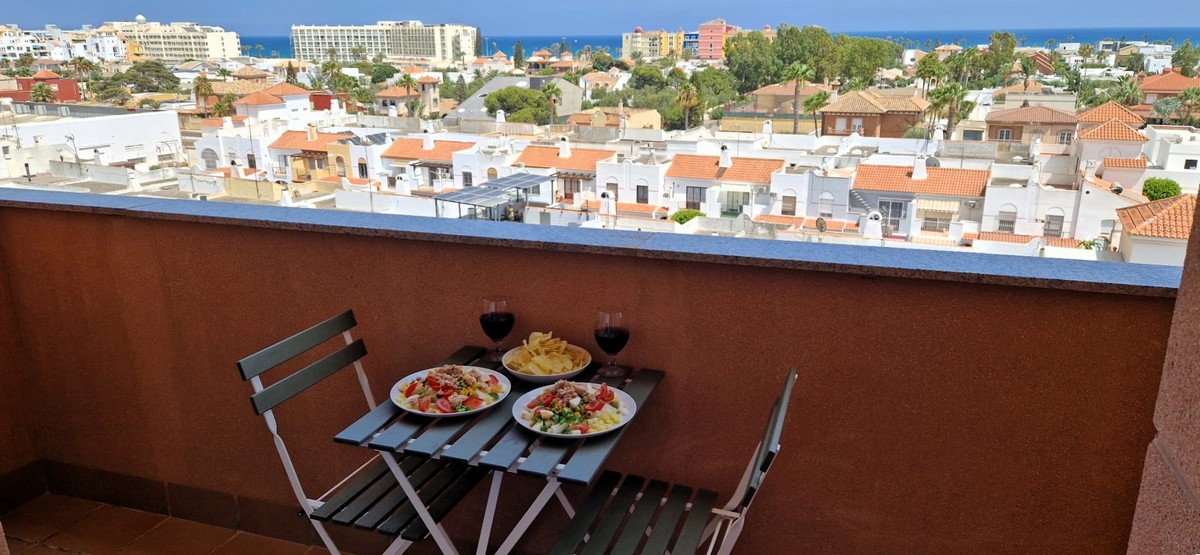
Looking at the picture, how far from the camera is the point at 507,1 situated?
50.5 metres

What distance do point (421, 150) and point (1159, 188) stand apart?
2099 cm

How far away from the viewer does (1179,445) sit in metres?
0.65

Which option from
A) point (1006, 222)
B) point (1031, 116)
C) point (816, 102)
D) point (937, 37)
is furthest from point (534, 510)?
point (937, 37)

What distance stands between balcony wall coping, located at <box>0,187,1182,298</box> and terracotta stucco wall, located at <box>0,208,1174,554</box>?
38 mm

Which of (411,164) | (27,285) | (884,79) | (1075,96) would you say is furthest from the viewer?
(884,79)

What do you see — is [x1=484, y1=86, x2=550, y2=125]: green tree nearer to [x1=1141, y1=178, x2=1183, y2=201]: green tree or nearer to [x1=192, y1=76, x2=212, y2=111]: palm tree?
[x1=192, y1=76, x2=212, y2=111]: palm tree

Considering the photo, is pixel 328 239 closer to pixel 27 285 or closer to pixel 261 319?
pixel 261 319

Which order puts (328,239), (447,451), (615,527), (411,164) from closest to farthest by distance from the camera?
(447,451), (615,527), (328,239), (411,164)

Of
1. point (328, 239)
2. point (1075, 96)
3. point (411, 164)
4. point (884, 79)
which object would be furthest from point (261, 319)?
point (884, 79)

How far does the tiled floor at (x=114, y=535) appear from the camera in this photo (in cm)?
221

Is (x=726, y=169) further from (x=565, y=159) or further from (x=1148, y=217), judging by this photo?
(x=1148, y=217)

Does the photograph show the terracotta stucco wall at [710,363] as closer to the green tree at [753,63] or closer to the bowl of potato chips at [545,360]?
the bowl of potato chips at [545,360]

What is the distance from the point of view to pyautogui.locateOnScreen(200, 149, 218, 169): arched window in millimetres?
30062

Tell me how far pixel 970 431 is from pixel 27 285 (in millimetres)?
2537
